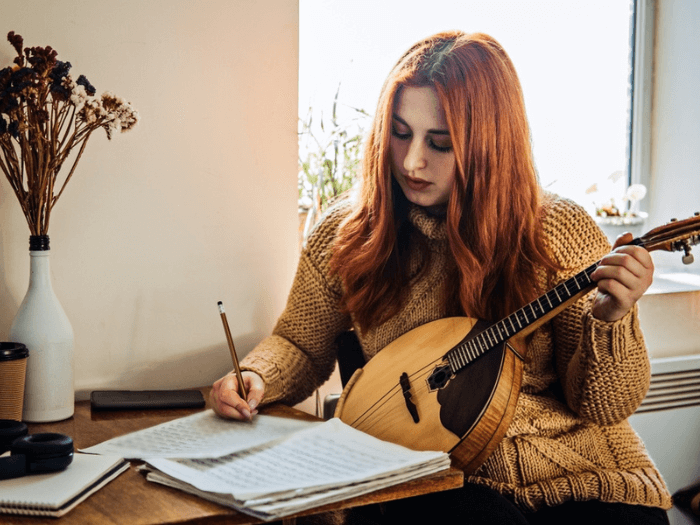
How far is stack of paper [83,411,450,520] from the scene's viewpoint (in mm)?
875

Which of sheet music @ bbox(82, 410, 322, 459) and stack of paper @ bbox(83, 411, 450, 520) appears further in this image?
sheet music @ bbox(82, 410, 322, 459)

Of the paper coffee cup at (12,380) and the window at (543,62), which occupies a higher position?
the window at (543,62)

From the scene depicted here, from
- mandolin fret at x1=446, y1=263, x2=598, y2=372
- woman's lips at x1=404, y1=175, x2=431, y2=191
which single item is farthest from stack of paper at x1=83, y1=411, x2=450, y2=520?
woman's lips at x1=404, y1=175, x2=431, y2=191

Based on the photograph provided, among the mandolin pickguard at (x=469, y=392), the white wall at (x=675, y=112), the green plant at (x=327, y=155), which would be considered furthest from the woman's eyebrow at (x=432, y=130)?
the white wall at (x=675, y=112)

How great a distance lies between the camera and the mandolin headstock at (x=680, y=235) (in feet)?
3.54

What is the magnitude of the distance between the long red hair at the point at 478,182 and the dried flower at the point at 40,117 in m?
0.53

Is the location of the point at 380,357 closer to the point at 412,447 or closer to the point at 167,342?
the point at 412,447

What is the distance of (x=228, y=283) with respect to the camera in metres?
1.63

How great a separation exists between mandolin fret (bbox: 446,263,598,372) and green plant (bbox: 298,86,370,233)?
0.97 metres

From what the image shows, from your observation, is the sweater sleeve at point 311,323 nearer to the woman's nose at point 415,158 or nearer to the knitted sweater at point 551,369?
the knitted sweater at point 551,369

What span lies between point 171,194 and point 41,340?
42 centimetres

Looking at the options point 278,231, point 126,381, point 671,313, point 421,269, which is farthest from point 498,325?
point 671,313

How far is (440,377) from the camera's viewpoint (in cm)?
123

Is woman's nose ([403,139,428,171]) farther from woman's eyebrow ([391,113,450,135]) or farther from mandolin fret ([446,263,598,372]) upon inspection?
mandolin fret ([446,263,598,372])
